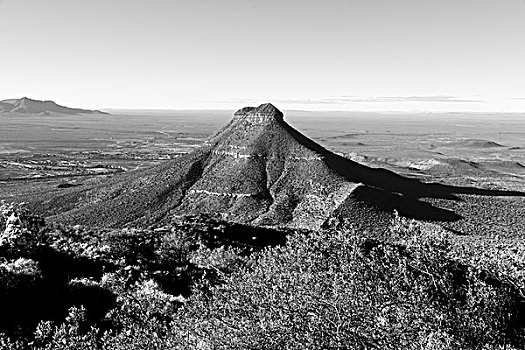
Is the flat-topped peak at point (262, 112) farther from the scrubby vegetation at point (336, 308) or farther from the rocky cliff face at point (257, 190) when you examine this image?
the scrubby vegetation at point (336, 308)

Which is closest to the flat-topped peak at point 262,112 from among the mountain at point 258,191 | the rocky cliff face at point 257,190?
the mountain at point 258,191

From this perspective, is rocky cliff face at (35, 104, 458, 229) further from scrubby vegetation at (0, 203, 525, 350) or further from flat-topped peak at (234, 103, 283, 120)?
scrubby vegetation at (0, 203, 525, 350)

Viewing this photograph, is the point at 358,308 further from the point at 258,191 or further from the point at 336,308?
the point at 258,191

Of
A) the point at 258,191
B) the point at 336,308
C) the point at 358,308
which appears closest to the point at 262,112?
the point at 258,191

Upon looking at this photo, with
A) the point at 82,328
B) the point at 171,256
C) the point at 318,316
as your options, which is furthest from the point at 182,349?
the point at 171,256

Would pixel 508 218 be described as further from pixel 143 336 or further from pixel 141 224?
pixel 143 336

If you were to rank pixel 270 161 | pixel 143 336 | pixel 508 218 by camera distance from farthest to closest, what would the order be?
pixel 270 161 < pixel 508 218 < pixel 143 336
